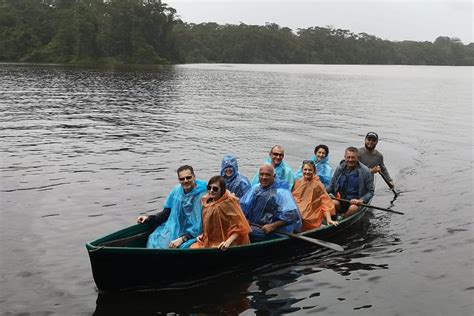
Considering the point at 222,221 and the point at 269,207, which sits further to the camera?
the point at 269,207

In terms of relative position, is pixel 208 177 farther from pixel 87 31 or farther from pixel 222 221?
pixel 87 31

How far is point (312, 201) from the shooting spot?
10.9 metres

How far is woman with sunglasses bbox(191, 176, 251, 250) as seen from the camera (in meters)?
8.14

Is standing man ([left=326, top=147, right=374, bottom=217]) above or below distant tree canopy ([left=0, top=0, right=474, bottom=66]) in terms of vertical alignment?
below

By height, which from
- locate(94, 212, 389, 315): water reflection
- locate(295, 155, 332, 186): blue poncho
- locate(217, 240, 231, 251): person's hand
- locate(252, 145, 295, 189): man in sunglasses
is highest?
locate(252, 145, 295, 189): man in sunglasses

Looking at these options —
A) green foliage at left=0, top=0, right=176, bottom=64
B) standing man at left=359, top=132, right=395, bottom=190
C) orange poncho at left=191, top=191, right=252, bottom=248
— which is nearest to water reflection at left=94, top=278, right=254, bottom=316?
orange poncho at left=191, top=191, right=252, bottom=248

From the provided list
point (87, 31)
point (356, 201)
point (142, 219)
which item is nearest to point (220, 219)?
point (142, 219)

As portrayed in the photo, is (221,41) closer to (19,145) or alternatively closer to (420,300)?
(19,145)

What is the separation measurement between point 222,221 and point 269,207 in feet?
4.42

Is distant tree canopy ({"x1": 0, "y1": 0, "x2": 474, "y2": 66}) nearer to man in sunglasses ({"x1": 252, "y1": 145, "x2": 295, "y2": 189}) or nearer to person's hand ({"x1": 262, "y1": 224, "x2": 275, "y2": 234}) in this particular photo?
man in sunglasses ({"x1": 252, "y1": 145, "x2": 295, "y2": 189})

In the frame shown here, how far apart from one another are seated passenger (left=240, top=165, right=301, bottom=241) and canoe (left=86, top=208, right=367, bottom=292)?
0.29m

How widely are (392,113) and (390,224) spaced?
892 inches

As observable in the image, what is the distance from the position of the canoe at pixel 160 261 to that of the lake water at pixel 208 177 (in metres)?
0.25

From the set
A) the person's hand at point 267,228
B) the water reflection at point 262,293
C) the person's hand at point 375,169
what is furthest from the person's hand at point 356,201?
the person's hand at point 267,228
